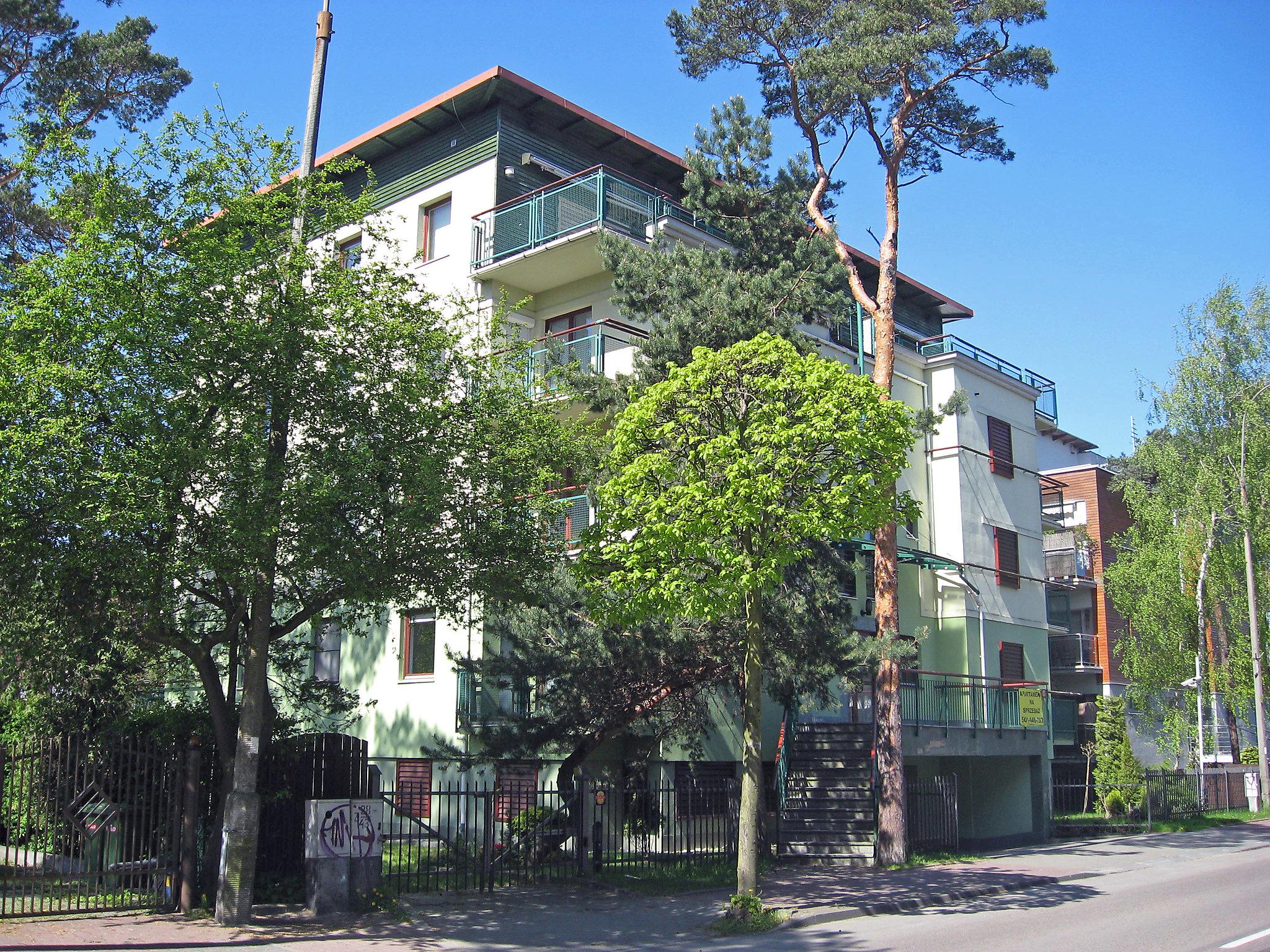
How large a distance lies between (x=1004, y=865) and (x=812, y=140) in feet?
47.5

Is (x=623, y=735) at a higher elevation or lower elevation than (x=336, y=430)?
lower

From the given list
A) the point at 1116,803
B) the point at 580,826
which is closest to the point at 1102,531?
the point at 1116,803

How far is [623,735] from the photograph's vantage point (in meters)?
21.0

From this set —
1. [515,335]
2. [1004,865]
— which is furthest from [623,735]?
[515,335]

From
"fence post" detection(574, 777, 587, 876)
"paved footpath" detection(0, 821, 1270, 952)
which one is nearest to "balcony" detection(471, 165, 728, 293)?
"fence post" detection(574, 777, 587, 876)

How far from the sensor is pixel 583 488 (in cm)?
1764

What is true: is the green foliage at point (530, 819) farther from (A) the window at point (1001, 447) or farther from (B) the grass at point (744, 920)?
(A) the window at point (1001, 447)

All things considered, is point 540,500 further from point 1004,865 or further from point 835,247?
point 1004,865

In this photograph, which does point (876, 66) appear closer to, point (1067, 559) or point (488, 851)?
point (488, 851)

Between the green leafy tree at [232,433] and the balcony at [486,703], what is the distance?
15.3ft

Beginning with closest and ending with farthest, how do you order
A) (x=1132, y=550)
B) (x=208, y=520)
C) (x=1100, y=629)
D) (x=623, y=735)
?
(x=208, y=520)
(x=623, y=735)
(x=1132, y=550)
(x=1100, y=629)

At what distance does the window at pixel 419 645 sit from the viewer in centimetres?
2261

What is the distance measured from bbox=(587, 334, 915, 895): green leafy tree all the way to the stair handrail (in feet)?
25.1

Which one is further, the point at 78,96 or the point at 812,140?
the point at 812,140
